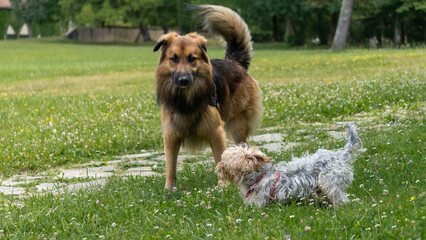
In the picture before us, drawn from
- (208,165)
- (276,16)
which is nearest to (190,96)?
(208,165)

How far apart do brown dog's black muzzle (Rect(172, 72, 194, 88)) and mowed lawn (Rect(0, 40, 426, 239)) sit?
1230mm

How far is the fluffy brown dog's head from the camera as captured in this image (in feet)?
19.8

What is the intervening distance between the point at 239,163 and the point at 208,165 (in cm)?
224

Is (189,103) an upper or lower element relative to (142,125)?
upper

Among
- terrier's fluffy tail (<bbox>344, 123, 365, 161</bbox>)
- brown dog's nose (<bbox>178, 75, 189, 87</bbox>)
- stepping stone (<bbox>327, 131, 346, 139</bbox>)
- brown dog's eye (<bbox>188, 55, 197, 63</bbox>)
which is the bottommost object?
stepping stone (<bbox>327, 131, 346, 139</bbox>)

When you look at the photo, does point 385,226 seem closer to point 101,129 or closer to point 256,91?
point 256,91

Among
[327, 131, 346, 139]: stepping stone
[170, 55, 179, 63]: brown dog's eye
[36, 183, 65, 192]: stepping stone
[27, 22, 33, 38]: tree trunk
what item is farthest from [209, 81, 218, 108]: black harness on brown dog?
[27, 22, 33, 38]: tree trunk

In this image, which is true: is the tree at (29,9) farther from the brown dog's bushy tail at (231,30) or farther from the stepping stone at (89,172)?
the brown dog's bushy tail at (231,30)

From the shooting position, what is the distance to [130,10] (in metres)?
67.6

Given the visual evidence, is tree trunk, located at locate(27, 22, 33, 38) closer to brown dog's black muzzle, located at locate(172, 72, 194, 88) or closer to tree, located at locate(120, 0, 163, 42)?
tree, located at locate(120, 0, 163, 42)

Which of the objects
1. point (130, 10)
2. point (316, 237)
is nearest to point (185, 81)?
point (316, 237)

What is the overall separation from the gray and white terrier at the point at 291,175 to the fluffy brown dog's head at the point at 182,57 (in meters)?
1.20

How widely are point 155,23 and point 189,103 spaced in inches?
2594

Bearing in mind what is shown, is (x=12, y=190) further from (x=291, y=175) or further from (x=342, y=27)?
(x=342, y=27)
